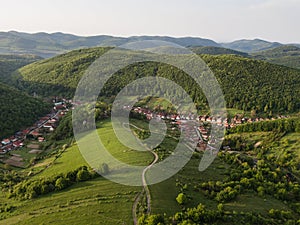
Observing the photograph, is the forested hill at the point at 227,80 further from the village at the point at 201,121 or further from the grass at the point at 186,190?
the grass at the point at 186,190

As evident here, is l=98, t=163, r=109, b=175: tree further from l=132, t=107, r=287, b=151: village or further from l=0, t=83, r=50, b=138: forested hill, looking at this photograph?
l=0, t=83, r=50, b=138: forested hill

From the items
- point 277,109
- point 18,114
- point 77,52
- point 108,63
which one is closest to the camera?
point 18,114

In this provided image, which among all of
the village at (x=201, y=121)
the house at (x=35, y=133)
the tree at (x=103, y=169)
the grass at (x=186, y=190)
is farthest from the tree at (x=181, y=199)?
the house at (x=35, y=133)

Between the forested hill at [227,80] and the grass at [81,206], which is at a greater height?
the forested hill at [227,80]

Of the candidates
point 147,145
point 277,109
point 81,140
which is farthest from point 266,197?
point 277,109

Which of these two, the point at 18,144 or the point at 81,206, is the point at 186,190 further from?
the point at 18,144

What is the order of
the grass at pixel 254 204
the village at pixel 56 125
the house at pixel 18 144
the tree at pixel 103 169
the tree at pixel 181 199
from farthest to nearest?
the house at pixel 18 144 → the village at pixel 56 125 → the tree at pixel 103 169 → the grass at pixel 254 204 → the tree at pixel 181 199

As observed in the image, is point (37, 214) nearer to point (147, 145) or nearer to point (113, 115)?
point (147, 145)

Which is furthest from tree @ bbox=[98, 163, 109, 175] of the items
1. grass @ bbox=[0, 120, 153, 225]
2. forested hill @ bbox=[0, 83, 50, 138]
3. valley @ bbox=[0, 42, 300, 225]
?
forested hill @ bbox=[0, 83, 50, 138]
